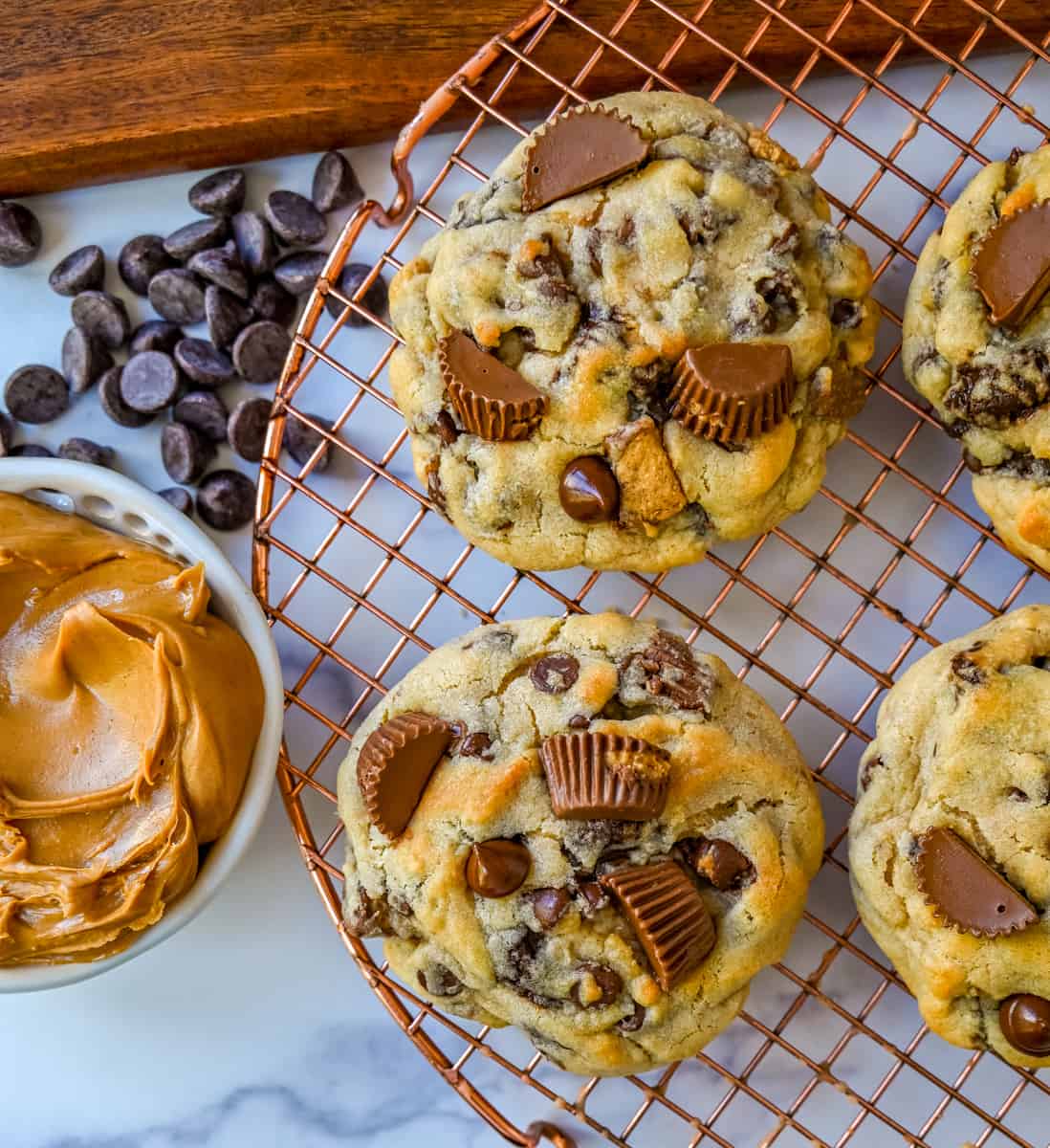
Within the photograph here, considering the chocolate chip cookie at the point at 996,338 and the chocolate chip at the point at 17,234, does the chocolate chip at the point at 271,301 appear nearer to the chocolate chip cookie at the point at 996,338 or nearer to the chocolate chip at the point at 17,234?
the chocolate chip at the point at 17,234

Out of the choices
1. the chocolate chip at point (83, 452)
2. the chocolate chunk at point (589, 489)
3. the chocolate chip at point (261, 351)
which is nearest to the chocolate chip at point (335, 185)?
the chocolate chip at point (261, 351)

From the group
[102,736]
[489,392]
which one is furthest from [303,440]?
[102,736]

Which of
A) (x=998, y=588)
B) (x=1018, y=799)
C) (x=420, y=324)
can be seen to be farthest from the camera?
(x=998, y=588)

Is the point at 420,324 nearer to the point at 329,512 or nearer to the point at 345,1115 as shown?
the point at 329,512

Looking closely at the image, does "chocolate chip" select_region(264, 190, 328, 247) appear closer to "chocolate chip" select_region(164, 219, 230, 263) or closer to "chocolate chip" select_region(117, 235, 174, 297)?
"chocolate chip" select_region(164, 219, 230, 263)

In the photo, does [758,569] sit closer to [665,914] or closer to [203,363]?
[665,914]

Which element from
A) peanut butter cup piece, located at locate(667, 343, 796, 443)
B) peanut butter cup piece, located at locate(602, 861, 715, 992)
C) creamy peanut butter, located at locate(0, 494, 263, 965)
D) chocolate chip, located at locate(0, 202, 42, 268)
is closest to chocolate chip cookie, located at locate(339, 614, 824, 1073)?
peanut butter cup piece, located at locate(602, 861, 715, 992)

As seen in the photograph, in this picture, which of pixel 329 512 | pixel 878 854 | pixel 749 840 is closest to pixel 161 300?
pixel 329 512

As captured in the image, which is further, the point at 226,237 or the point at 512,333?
the point at 226,237

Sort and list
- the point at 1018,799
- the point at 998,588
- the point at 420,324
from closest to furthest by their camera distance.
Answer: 1. the point at 1018,799
2. the point at 420,324
3. the point at 998,588
